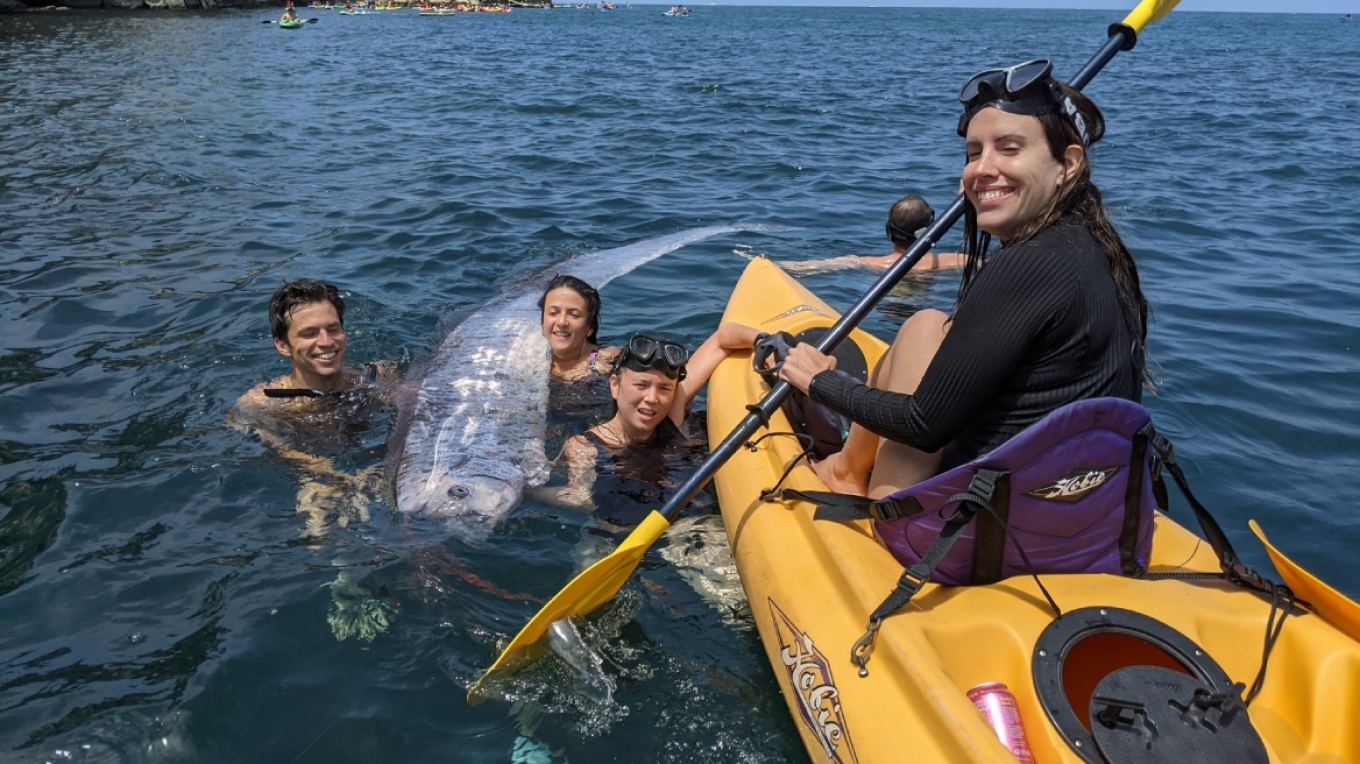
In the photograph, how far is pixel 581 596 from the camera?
3709mm

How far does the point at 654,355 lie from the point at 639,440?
566 mm

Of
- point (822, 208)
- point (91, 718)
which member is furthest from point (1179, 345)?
point (91, 718)

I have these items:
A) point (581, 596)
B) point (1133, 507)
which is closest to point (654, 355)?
point (581, 596)

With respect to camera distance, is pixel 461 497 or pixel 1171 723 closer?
pixel 1171 723

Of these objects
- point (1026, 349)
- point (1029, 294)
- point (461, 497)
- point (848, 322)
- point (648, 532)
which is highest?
point (1029, 294)

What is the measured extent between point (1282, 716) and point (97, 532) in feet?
15.8

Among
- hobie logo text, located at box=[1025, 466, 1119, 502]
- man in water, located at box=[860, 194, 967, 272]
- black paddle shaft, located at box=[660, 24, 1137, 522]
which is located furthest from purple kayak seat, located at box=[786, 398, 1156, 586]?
man in water, located at box=[860, 194, 967, 272]

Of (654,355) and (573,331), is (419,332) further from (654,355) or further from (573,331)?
(654,355)

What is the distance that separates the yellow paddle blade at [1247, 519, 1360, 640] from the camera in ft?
8.96

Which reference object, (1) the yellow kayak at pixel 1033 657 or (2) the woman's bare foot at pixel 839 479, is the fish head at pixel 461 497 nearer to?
(2) the woman's bare foot at pixel 839 479

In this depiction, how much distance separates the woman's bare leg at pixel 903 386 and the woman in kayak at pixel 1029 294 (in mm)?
240

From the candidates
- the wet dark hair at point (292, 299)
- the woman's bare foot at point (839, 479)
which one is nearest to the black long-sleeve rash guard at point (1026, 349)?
the woman's bare foot at point (839, 479)

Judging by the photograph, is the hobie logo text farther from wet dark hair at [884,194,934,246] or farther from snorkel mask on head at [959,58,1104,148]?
wet dark hair at [884,194,934,246]

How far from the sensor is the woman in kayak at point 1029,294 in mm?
2648
